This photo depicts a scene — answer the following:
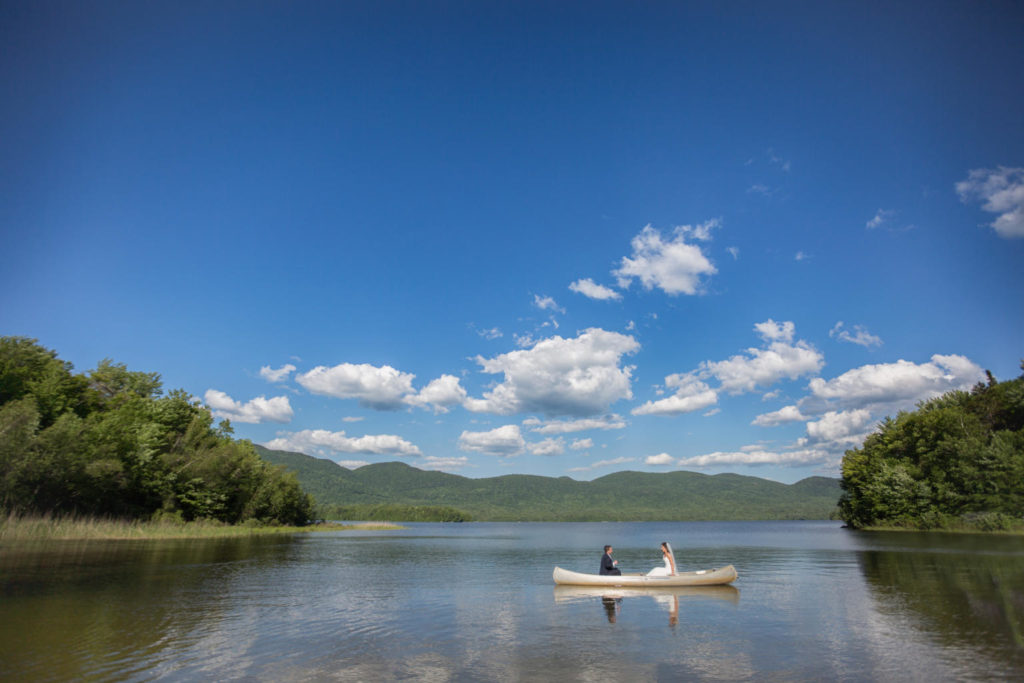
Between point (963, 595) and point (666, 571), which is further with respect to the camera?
point (666, 571)

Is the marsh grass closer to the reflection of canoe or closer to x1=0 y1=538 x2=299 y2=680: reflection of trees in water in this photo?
x1=0 y1=538 x2=299 y2=680: reflection of trees in water

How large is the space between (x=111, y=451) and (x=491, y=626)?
178 ft

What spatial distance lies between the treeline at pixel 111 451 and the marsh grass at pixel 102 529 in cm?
171

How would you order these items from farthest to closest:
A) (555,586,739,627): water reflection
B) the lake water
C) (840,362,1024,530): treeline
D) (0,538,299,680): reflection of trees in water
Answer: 1. (840,362,1024,530): treeline
2. (555,586,739,627): water reflection
3. (0,538,299,680): reflection of trees in water
4. the lake water

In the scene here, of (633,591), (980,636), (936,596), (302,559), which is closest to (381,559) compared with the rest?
(302,559)

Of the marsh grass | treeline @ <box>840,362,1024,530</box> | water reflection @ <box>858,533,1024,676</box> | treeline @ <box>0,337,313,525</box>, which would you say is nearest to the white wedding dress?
water reflection @ <box>858,533,1024,676</box>

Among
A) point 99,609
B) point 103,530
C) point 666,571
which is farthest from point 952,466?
point 103,530

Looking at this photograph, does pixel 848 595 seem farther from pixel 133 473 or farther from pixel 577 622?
pixel 133 473

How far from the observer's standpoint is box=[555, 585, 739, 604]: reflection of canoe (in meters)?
24.1

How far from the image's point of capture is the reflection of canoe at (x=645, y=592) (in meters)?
24.1

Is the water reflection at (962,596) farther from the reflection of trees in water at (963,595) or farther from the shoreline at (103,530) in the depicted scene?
the shoreline at (103,530)

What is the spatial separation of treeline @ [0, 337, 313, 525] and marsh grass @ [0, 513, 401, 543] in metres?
1.71

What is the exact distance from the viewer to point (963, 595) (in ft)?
73.0

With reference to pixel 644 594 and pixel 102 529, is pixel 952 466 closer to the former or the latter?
pixel 644 594
